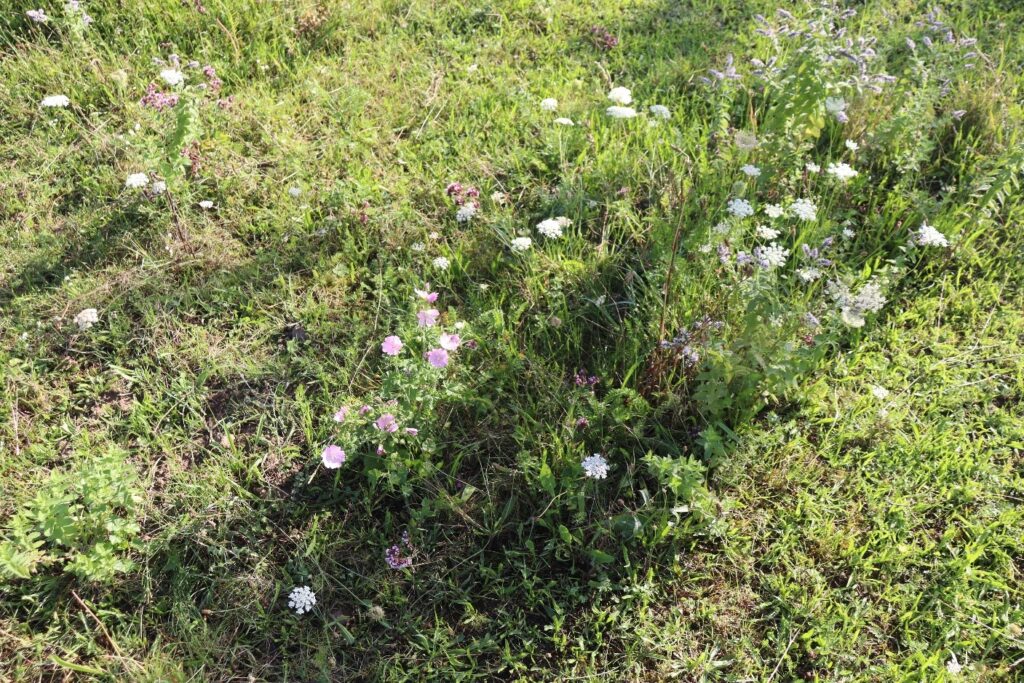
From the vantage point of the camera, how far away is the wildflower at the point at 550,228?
3070mm

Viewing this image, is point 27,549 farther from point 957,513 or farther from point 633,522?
point 957,513

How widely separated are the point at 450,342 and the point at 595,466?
0.70m

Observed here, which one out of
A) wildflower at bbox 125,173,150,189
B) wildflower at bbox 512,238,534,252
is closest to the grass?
wildflower at bbox 512,238,534,252

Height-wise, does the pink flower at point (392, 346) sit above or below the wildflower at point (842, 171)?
below

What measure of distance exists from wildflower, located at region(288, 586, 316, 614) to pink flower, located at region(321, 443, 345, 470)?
41cm

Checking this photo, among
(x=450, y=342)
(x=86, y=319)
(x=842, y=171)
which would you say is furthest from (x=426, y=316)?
(x=842, y=171)

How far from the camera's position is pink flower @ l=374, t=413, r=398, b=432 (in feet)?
8.04

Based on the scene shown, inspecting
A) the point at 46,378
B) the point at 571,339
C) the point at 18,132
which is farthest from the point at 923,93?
the point at 18,132

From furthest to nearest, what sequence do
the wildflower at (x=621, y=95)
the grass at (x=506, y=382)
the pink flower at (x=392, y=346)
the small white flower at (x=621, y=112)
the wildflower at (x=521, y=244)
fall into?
the wildflower at (x=621, y=95)
the small white flower at (x=621, y=112)
the wildflower at (x=521, y=244)
the pink flower at (x=392, y=346)
the grass at (x=506, y=382)

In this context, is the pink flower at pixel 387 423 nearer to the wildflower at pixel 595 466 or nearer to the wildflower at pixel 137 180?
the wildflower at pixel 595 466

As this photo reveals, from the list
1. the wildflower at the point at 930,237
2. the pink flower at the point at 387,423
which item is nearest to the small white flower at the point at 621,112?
the wildflower at the point at 930,237

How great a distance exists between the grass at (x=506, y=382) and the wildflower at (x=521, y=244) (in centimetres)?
3

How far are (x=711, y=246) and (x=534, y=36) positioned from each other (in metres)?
2.46

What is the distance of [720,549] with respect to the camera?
7.93 ft
